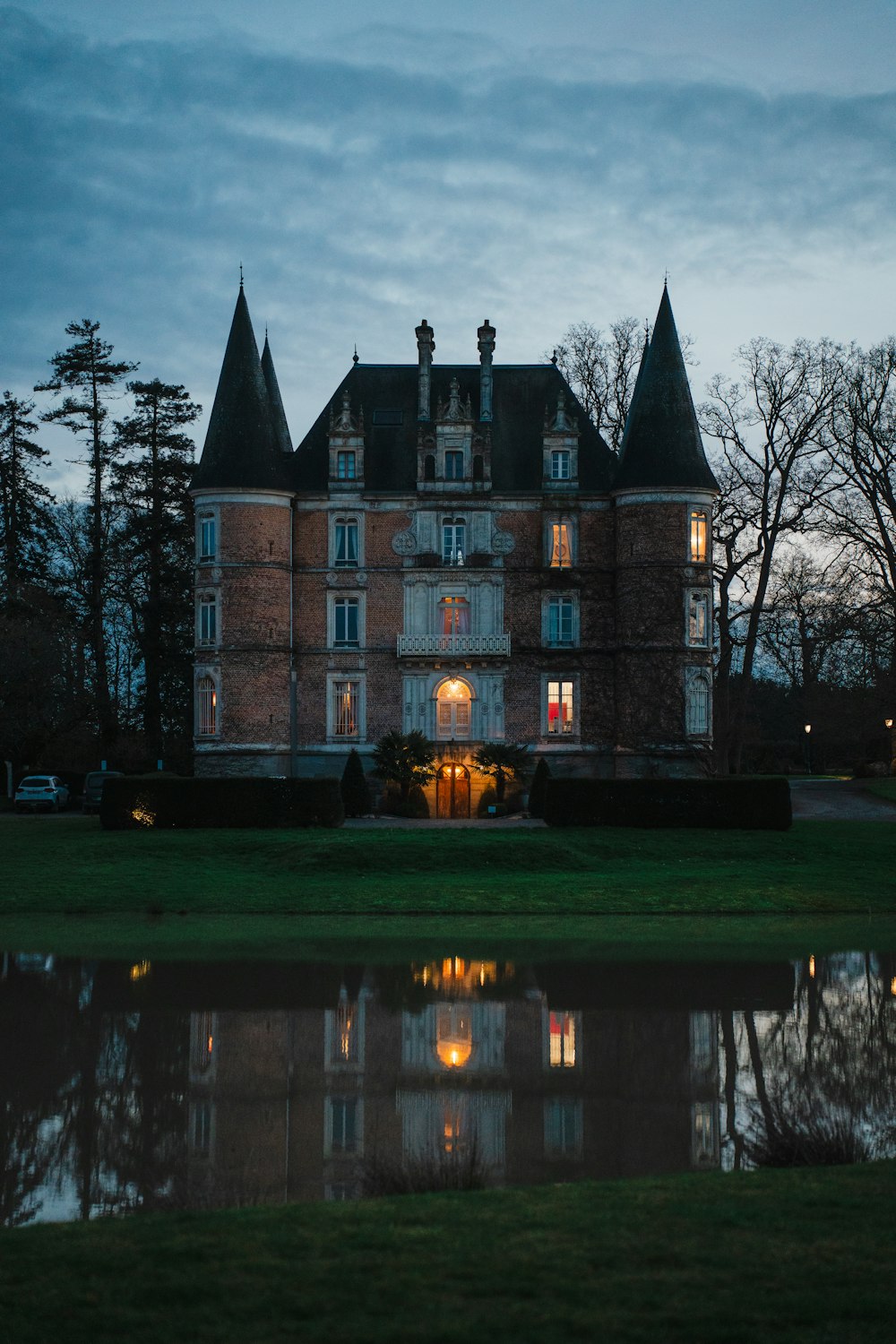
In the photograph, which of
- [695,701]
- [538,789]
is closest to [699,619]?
[695,701]

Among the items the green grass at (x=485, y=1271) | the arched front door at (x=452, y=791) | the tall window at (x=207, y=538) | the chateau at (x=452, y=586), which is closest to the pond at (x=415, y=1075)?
the green grass at (x=485, y=1271)

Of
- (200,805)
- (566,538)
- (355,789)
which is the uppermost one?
(566,538)

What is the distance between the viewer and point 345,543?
47.8m

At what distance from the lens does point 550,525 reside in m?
47.9

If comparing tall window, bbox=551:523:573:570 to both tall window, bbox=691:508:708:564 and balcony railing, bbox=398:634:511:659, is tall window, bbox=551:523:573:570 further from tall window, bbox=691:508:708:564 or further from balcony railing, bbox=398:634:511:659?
tall window, bbox=691:508:708:564

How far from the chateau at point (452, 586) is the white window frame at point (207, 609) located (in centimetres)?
7

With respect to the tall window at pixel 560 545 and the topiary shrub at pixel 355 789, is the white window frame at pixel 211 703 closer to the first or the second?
the topiary shrub at pixel 355 789

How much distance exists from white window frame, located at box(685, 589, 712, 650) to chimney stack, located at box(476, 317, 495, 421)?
9.16 m

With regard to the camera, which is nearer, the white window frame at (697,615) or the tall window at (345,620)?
the white window frame at (697,615)

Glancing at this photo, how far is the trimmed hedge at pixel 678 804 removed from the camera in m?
36.1

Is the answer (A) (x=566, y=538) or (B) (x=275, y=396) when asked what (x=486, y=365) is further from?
(B) (x=275, y=396)

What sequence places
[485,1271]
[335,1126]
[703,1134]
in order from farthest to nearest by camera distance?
1. [335,1126]
2. [703,1134]
3. [485,1271]

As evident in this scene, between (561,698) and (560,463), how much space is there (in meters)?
7.82

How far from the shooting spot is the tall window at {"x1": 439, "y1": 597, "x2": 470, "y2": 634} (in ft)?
157
